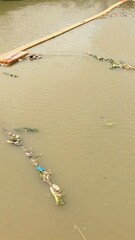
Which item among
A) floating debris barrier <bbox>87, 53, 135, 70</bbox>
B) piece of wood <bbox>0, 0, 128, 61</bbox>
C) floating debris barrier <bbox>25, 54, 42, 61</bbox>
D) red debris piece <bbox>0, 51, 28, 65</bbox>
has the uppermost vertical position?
piece of wood <bbox>0, 0, 128, 61</bbox>

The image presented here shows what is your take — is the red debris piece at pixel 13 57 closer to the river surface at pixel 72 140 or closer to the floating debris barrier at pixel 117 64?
the river surface at pixel 72 140

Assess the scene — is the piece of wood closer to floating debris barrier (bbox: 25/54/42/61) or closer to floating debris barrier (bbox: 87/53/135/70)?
floating debris barrier (bbox: 25/54/42/61)

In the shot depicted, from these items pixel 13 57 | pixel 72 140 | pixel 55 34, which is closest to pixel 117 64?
pixel 13 57

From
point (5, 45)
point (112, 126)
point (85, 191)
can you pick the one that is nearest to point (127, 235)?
point (85, 191)

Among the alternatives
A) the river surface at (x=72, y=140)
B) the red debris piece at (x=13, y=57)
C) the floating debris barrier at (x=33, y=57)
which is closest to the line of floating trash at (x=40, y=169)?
the river surface at (x=72, y=140)

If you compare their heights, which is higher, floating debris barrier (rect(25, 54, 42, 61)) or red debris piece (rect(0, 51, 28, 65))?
red debris piece (rect(0, 51, 28, 65))

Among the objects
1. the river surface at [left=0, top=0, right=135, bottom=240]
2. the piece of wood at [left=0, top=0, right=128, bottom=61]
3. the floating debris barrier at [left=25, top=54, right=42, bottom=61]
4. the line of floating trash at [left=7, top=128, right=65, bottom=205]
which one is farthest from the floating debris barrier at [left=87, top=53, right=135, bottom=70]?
the line of floating trash at [left=7, top=128, right=65, bottom=205]

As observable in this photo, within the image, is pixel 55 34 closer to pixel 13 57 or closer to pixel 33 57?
pixel 33 57
